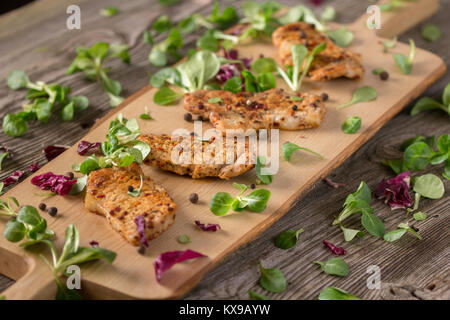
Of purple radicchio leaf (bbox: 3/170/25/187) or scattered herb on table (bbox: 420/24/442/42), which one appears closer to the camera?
purple radicchio leaf (bbox: 3/170/25/187)

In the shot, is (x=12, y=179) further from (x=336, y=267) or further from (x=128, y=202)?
(x=336, y=267)

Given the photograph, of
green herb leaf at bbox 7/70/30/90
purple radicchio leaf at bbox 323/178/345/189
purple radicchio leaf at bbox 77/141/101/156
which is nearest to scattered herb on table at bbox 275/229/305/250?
purple radicchio leaf at bbox 323/178/345/189

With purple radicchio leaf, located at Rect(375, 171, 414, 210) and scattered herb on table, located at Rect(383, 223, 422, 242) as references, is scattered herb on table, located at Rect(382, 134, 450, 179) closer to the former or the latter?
purple radicchio leaf, located at Rect(375, 171, 414, 210)

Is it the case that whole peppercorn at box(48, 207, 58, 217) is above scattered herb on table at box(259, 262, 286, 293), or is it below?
above

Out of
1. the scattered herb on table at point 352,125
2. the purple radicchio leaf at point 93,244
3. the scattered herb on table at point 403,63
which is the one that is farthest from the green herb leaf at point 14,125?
the scattered herb on table at point 403,63

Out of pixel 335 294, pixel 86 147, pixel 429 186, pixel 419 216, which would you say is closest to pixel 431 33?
pixel 429 186

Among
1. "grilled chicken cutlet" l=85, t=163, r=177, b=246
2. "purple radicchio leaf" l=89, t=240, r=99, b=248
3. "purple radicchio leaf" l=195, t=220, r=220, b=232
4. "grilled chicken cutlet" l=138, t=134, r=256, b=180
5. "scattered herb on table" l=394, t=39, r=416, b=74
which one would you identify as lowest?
"purple radicchio leaf" l=89, t=240, r=99, b=248

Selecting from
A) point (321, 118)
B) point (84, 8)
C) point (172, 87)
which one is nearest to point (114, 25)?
point (84, 8)
